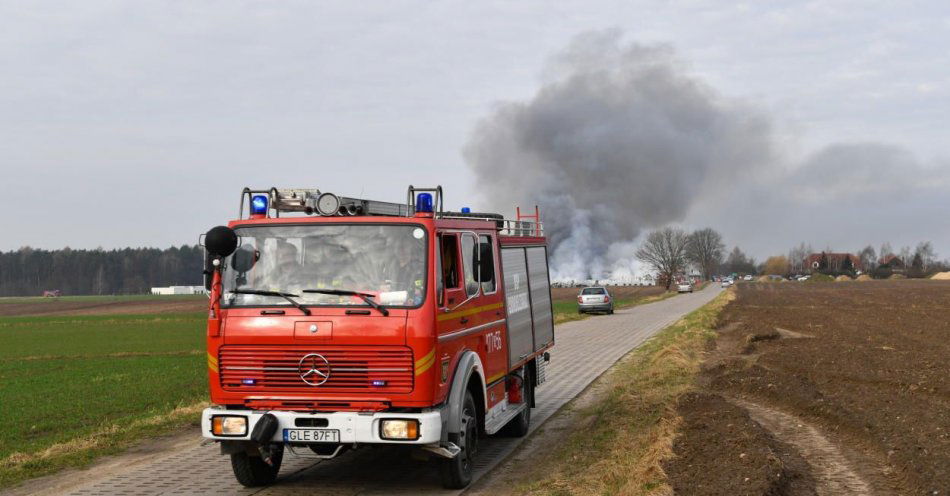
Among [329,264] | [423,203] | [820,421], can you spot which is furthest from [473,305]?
[820,421]

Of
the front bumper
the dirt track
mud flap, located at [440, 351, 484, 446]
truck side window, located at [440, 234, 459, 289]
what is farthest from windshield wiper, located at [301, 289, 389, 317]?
the dirt track

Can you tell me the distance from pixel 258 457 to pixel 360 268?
202 cm

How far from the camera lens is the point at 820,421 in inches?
468

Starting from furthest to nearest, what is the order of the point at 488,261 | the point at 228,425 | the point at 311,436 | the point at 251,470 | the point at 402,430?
1. the point at 488,261
2. the point at 251,470
3. the point at 228,425
4. the point at 311,436
5. the point at 402,430

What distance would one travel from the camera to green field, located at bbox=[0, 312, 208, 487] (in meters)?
11.5

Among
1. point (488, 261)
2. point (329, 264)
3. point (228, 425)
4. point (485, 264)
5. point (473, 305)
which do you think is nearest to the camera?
point (228, 425)

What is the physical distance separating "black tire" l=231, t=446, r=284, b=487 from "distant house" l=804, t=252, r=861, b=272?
181 meters

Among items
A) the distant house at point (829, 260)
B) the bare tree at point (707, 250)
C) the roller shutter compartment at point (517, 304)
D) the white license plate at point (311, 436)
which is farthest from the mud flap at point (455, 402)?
the distant house at point (829, 260)

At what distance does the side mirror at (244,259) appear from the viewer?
830cm

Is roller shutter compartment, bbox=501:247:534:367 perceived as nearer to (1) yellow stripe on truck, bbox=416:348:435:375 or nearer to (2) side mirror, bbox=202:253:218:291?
(1) yellow stripe on truck, bbox=416:348:435:375

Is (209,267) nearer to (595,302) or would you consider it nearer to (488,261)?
(488,261)

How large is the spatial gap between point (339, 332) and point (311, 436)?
87 centimetres

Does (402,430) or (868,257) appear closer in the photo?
(402,430)

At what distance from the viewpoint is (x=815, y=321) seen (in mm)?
34250
